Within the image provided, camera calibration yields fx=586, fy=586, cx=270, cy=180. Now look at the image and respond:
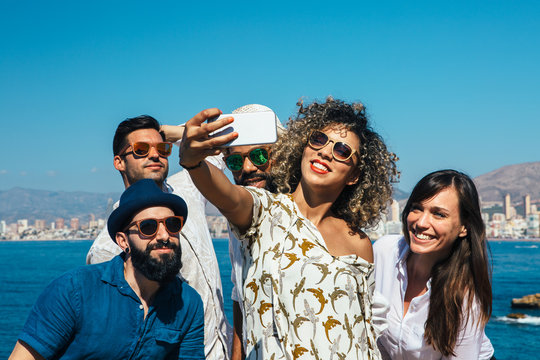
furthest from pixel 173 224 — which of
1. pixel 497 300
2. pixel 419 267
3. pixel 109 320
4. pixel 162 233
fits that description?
pixel 497 300

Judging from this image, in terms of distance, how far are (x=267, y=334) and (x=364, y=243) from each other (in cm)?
77

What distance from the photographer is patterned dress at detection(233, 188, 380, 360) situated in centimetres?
269

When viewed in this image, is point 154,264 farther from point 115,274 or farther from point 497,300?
point 497,300

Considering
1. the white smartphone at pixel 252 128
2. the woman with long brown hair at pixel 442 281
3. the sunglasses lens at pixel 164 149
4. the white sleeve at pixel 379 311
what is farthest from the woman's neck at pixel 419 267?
the white smartphone at pixel 252 128

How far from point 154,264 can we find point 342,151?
1130mm

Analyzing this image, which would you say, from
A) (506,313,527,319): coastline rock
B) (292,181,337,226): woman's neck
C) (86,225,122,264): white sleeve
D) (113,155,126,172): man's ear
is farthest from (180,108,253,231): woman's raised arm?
(506,313,527,319): coastline rock

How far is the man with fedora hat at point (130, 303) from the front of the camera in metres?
2.82

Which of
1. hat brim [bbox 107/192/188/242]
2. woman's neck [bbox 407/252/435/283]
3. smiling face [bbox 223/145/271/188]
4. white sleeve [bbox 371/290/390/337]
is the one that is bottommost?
white sleeve [bbox 371/290/390/337]

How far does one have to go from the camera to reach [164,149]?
3.83 m

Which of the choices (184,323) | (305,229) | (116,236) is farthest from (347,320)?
(116,236)

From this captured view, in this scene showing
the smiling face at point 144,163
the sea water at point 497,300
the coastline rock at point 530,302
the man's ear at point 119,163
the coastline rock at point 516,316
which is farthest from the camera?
the coastline rock at point 530,302

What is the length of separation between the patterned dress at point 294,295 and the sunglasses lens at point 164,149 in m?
1.21

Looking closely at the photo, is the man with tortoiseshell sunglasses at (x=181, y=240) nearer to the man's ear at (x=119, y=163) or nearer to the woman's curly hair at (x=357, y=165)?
the man's ear at (x=119, y=163)

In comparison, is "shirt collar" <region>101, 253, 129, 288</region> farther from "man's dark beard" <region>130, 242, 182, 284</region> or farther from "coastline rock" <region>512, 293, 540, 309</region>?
"coastline rock" <region>512, 293, 540, 309</region>
